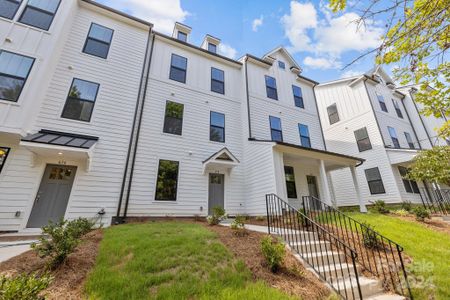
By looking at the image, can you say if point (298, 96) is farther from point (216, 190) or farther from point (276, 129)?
point (216, 190)

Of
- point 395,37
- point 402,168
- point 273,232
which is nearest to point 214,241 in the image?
point 273,232

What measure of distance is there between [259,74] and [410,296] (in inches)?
510

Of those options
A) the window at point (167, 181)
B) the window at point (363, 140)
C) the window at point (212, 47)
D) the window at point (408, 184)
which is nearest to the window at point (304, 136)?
the window at point (363, 140)

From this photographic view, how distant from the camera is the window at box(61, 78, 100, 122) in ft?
26.3

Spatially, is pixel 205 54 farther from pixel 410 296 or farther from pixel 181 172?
pixel 410 296

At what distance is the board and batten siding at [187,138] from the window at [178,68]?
26 centimetres

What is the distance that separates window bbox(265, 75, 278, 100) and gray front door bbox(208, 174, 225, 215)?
23.0 ft

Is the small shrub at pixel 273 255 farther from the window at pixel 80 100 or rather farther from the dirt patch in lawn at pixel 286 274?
the window at pixel 80 100

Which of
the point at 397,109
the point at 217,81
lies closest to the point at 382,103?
the point at 397,109

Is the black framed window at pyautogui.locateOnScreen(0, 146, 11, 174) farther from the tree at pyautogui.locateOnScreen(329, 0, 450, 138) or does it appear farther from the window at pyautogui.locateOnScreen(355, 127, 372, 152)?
the window at pyautogui.locateOnScreen(355, 127, 372, 152)

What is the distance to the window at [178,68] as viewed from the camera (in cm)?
1107

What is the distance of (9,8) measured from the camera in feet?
24.6

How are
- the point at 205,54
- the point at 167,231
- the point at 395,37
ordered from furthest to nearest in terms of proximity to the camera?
the point at 205,54 → the point at 167,231 → the point at 395,37

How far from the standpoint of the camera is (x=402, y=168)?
13.9 metres
